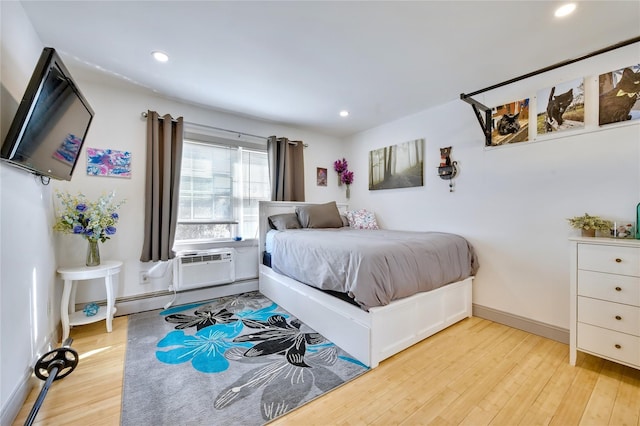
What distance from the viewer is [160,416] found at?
1.36 m

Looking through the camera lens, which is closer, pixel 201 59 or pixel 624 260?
pixel 624 260

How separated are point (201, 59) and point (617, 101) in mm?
3273

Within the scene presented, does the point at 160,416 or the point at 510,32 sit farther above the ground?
the point at 510,32

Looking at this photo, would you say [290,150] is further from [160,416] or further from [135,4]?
[160,416]

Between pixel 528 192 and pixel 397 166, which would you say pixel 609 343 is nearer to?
pixel 528 192

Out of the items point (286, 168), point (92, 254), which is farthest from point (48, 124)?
point (286, 168)

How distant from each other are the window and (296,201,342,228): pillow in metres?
0.66

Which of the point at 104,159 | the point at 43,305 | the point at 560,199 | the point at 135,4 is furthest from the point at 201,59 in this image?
the point at 560,199

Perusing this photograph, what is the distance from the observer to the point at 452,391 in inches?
60.6

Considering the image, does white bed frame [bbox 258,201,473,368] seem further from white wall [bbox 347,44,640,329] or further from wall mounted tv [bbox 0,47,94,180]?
wall mounted tv [bbox 0,47,94,180]

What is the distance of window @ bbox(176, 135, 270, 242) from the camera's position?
312 cm

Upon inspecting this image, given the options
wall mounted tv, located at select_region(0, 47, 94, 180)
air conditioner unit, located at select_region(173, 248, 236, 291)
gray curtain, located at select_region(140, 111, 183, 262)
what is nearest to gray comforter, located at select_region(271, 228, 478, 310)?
air conditioner unit, located at select_region(173, 248, 236, 291)

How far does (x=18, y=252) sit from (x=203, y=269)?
1667 mm

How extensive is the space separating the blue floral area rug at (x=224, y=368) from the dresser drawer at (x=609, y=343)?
153 cm
